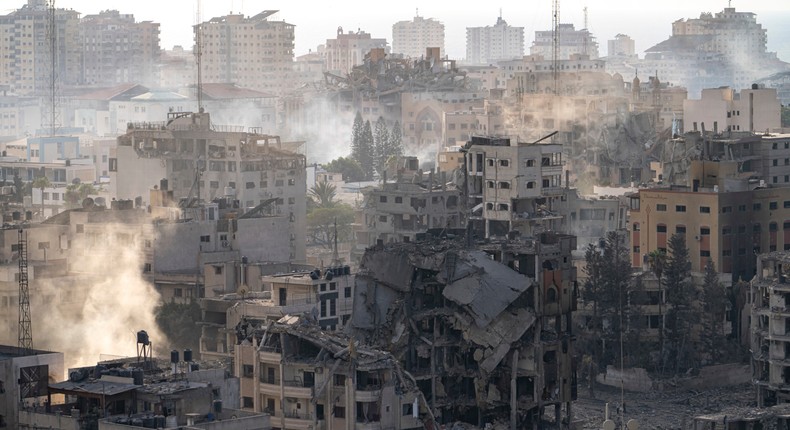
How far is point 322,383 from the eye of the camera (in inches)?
2475

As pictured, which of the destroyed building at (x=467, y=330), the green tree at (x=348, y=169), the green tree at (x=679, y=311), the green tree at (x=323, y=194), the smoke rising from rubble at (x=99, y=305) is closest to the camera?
the destroyed building at (x=467, y=330)

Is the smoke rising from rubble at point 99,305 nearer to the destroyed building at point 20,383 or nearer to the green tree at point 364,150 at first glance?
the destroyed building at point 20,383

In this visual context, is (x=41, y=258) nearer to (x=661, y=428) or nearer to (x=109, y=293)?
(x=109, y=293)

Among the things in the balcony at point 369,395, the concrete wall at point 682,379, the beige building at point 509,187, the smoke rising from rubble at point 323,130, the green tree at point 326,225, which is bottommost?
the concrete wall at point 682,379

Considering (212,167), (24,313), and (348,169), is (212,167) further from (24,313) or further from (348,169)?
(348,169)

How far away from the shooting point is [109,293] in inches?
3145

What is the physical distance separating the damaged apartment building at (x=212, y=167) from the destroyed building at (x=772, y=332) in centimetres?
2675

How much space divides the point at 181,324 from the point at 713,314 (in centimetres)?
1844

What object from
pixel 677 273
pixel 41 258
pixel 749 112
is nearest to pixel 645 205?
pixel 677 273

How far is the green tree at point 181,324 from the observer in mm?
76688

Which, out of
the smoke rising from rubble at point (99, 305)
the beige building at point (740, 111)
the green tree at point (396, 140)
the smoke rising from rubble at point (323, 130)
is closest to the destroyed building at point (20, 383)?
the smoke rising from rubble at point (99, 305)

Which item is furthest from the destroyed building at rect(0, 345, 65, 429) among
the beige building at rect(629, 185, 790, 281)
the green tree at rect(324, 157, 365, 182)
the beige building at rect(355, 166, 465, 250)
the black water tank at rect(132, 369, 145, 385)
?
the green tree at rect(324, 157, 365, 182)

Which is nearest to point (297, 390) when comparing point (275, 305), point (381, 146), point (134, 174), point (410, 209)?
point (275, 305)

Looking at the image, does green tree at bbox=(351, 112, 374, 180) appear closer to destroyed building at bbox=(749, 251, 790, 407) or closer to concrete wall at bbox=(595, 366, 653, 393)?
concrete wall at bbox=(595, 366, 653, 393)
